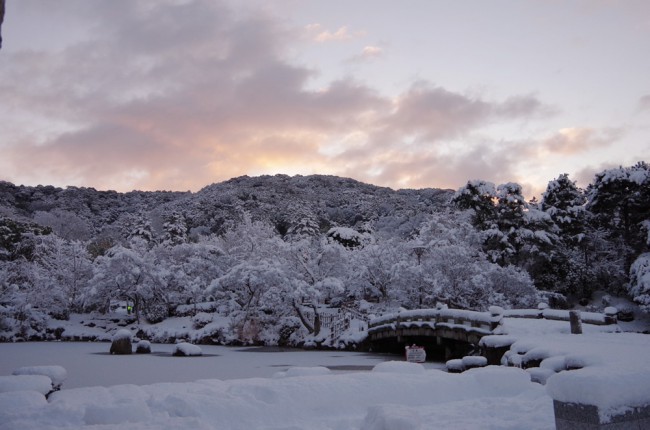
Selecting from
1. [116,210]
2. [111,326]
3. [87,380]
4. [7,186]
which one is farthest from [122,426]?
[7,186]

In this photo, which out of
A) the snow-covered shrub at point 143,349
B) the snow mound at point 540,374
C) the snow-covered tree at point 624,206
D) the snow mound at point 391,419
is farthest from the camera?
the snow-covered tree at point 624,206

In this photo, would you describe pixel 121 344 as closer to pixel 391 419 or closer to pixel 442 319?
pixel 442 319

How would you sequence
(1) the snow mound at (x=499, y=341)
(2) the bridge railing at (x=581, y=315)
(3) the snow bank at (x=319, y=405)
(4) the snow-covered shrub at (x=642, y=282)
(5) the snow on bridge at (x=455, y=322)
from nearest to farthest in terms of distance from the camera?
(3) the snow bank at (x=319, y=405)
(1) the snow mound at (x=499, y=341)
(5) the snow on bridge at (x=455, y=322)
(2) the bridge railing at (x=581, y=315)
(4) the snow-covered shrub at (x=642, y=282)

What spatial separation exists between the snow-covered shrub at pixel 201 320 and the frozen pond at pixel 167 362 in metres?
3.91

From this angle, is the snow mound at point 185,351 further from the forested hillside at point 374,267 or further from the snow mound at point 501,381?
the snow mound at point 501,381

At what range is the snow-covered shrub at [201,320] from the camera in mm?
33750

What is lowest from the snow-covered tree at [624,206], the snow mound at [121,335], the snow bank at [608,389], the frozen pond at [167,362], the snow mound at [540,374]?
the frozen pond at [167,362]

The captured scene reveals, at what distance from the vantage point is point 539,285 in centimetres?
3488

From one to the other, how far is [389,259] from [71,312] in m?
25.3

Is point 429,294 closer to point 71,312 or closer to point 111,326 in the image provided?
point 111,326

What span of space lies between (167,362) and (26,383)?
12.3 meters

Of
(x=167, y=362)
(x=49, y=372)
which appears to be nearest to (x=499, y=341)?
(x=49, y=372)

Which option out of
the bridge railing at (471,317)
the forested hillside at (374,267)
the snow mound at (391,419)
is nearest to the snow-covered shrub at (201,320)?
the forested hillside at (374,267)

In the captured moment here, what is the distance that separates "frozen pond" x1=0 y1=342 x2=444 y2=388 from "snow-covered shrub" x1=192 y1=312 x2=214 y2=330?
3.91 meters
